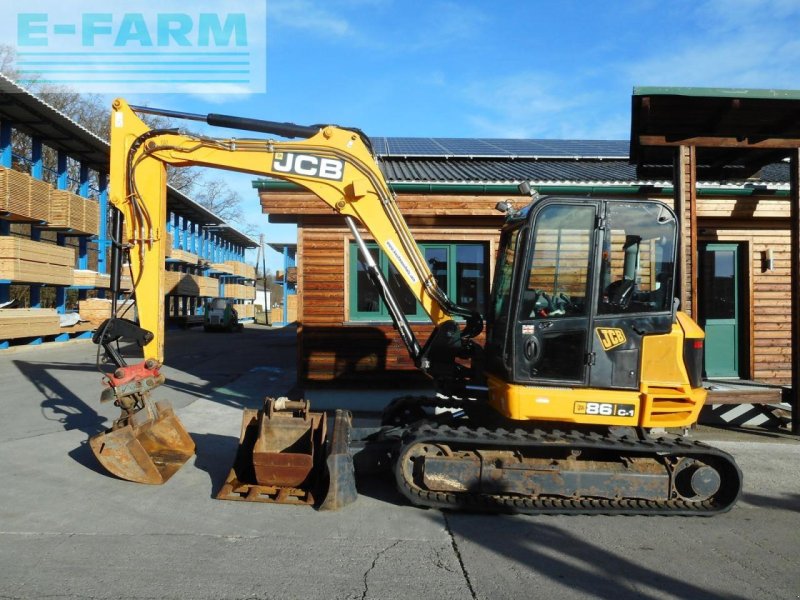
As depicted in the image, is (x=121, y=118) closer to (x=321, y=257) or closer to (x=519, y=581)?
(x=321, y=257)

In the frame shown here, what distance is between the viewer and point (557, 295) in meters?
5.20

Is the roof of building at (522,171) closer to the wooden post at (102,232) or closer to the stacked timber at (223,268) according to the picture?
the wooden post at (102,232)

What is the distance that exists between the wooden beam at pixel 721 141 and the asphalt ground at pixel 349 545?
407 centimetres

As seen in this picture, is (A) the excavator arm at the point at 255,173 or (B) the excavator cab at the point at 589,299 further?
(A) the excavator arm at the point at 255,173

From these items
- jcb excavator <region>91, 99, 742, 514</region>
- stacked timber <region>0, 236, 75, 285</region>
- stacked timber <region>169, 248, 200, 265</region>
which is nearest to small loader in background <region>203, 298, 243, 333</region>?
stacked timber <region>169, 248, 200, 265</region>

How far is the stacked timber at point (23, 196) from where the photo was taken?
52.3 ft

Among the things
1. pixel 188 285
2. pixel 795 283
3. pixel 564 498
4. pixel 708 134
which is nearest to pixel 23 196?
pixel 188 285

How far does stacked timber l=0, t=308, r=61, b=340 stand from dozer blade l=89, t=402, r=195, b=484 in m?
12.4

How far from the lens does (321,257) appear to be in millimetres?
9438

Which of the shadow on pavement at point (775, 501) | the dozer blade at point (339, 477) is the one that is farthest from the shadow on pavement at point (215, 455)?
the shadow on pavement at point (775, 501)

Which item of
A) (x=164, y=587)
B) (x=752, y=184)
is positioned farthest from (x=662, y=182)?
(x=164, y=587)

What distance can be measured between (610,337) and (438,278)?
15.5 feet

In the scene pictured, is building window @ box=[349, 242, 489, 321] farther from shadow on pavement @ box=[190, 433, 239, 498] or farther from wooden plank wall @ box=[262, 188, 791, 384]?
shadow on pavement @ box=[190, 433, 239, 498]

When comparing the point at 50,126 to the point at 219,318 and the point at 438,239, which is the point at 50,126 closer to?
the point at 219,318
